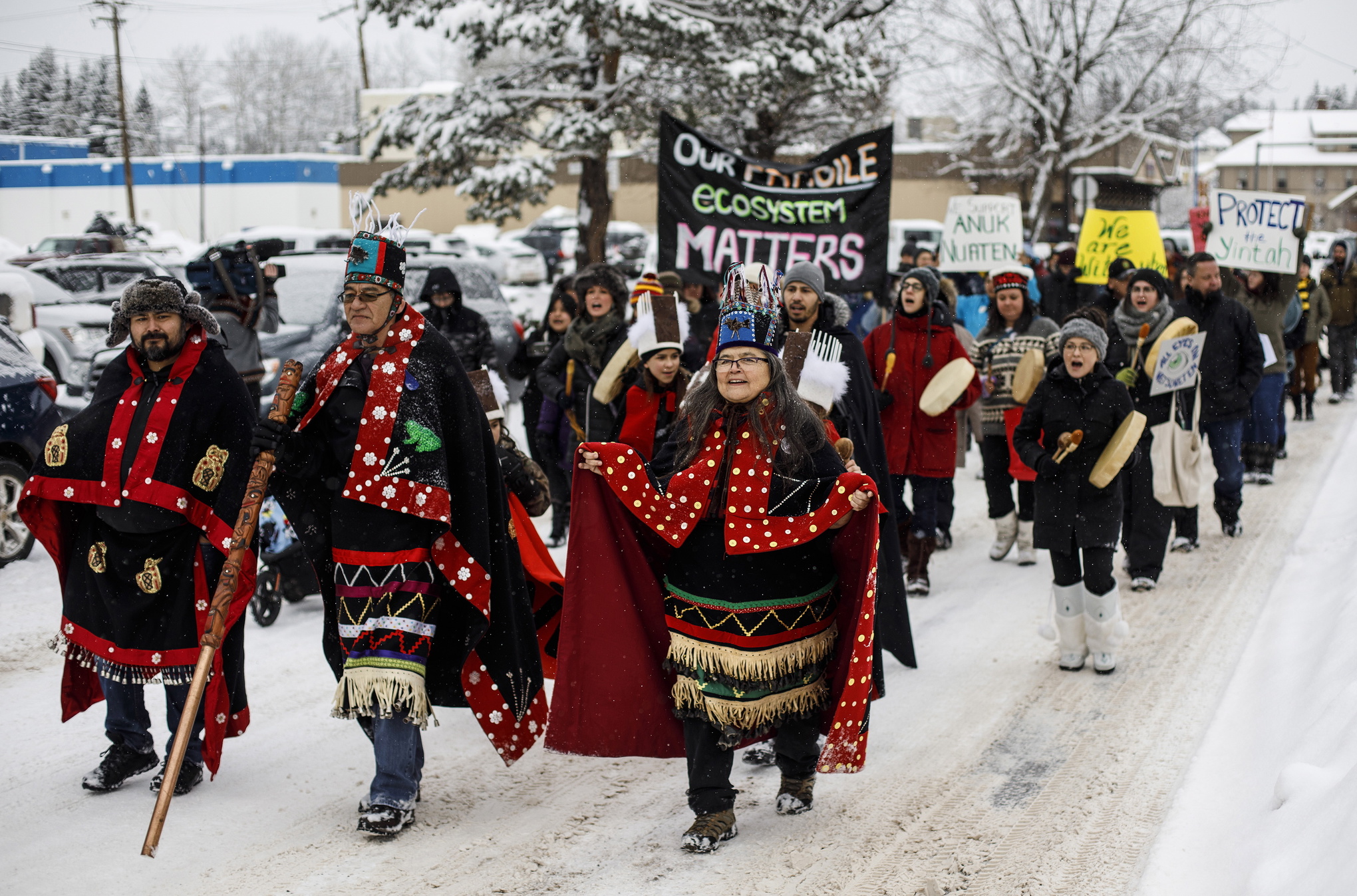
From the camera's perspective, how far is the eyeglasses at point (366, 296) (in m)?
4.32

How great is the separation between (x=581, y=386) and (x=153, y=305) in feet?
12.9

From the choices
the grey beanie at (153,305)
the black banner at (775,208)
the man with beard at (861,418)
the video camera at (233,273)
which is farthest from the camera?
the black banner at (775,208)

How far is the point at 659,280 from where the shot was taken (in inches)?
368

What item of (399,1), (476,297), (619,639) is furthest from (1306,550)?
(399,1)

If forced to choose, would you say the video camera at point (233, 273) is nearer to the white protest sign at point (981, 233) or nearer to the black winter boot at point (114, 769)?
the black winter boot at point (114, 769)

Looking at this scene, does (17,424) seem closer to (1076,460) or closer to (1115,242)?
(1076,460)

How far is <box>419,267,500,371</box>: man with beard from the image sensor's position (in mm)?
8477

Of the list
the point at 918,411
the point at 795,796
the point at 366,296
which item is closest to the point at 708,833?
the point at 795,796

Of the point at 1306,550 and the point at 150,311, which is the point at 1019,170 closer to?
the point at 1306,550

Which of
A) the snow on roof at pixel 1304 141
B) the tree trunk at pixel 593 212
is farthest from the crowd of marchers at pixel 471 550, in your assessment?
the snow on roof at pixel 1304 141

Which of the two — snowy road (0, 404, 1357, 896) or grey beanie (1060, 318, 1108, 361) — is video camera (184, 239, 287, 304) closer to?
snowy road (0, 404, 1357, 896)

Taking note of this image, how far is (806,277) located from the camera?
6.05 m

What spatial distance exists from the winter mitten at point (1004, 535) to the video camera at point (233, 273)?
5069 millimetres

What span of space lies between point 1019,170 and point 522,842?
30.9 metres
